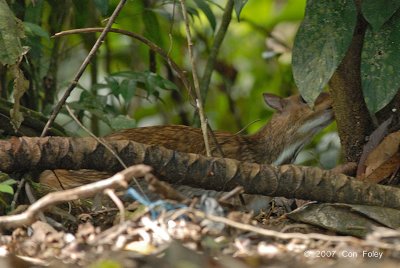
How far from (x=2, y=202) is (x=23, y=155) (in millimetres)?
340

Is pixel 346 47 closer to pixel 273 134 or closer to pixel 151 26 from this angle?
pixel 151 26

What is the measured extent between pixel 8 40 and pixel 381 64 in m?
1.74

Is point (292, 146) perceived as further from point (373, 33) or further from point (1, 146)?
point (1, 146)

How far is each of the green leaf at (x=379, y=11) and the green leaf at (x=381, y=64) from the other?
0.43ft

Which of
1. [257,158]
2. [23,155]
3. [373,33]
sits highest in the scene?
[373,33]

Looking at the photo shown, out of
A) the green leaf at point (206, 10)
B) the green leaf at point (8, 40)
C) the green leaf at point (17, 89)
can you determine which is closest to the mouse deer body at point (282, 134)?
the green leaf at point (206, 10)

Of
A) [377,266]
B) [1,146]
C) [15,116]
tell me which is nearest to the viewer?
[377,266]

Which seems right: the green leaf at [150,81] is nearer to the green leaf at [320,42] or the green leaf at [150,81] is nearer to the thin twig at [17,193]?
the green leaf at [320,42]

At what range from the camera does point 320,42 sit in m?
4.62

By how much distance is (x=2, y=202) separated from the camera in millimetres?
4289

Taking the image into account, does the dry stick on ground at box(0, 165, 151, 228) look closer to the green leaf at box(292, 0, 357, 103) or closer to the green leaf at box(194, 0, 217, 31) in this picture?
the green leaf at box(292, 0, 357, 103)

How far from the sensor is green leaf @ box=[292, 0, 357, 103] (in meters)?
4.52

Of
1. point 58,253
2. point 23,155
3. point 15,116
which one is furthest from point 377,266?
point 15,116

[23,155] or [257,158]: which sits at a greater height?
[23,155]
